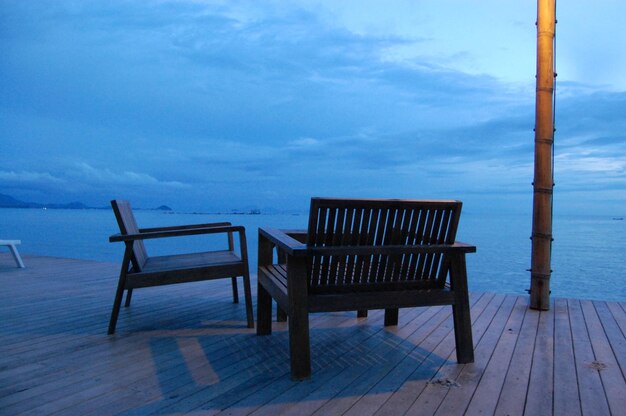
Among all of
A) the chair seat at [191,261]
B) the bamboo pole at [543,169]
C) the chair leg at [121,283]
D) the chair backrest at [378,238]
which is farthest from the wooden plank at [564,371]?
Answer: the chair leg at [121,283]

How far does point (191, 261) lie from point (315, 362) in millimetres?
1380

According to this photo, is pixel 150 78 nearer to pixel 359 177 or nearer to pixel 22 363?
pixel 359 177

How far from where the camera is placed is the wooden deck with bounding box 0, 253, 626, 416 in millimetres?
1850

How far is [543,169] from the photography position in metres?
3.70

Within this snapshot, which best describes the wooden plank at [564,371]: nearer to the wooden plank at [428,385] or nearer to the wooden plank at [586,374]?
the wooden plank at [586,374]

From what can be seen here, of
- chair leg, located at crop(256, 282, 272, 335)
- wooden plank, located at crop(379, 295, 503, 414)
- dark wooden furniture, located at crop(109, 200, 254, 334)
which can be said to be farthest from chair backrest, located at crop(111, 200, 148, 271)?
wooden plank, located at crop(379, 295, 503, 414)

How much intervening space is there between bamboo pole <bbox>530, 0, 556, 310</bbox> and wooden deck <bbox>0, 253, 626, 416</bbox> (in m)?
0.29

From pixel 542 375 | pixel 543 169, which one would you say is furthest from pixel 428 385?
pixel 543 169

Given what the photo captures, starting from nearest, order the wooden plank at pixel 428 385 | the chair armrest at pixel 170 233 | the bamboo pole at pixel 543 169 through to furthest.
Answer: the wooden plank at pixel 428 385 < the chair armrest at pixel 170 233 < the bamboo pole at pixel 543 169

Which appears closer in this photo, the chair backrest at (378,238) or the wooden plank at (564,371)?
the wooden plank at (564,371)

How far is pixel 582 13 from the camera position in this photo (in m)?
6.32

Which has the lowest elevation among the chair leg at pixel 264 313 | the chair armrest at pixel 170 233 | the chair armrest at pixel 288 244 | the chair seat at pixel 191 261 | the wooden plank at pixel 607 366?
the wooden plank at pixel 607 366

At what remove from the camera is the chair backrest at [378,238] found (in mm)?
2119

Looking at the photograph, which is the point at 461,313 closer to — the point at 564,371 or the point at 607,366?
the point at 564,371
